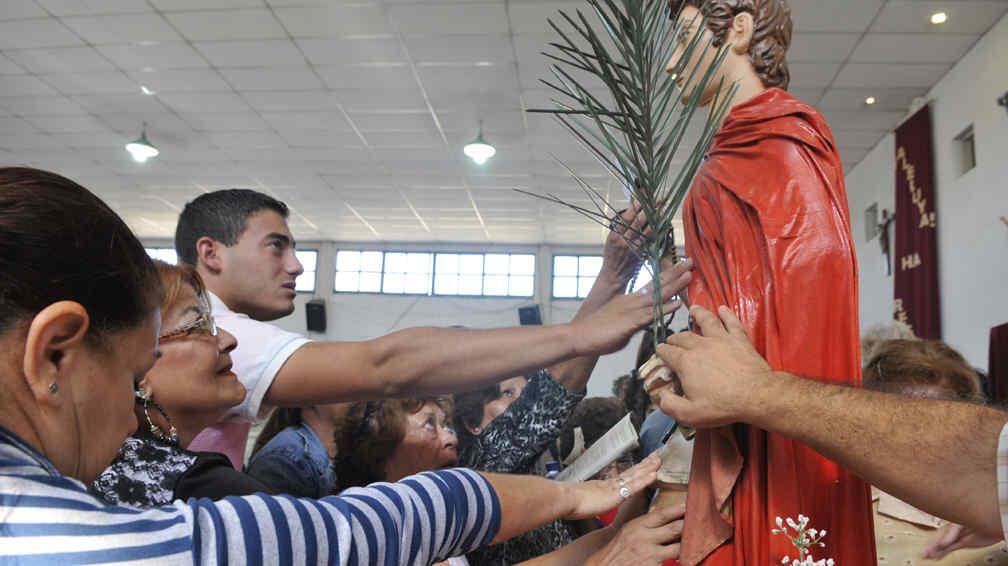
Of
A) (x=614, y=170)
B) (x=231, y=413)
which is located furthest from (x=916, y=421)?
(x=231, y=413)

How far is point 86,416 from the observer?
2.62ft

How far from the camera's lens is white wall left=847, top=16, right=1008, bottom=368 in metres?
5.59

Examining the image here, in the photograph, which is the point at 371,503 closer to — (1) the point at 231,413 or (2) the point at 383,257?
(1) the point at 231,413

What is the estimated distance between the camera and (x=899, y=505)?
177 cm

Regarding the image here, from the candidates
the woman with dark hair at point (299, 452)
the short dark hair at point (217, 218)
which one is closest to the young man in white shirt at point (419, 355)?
the woman with dark hair at point (299, 452)

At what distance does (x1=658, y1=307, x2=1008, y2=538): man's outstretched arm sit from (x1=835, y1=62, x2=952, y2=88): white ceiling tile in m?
6.08

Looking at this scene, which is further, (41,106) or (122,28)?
(41,106)

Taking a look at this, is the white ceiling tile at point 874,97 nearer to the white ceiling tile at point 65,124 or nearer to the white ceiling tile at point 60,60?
the white ceiling tile at point 60,60

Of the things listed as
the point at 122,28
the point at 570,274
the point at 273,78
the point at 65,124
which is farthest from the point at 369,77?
the point at 570,274

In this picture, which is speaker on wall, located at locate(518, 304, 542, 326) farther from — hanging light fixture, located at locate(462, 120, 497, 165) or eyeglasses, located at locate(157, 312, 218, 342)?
eyeglasses, located at locate(157, 312, 218, 342)

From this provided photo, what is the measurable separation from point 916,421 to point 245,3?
5.74m

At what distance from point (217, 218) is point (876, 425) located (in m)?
1.89

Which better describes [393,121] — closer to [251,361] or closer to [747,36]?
[251,361]

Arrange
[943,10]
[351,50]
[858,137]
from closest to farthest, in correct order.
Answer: [943,10] → [351,50] → [858,137]
